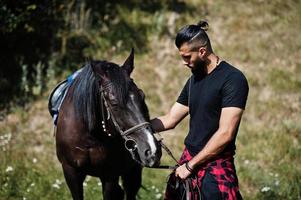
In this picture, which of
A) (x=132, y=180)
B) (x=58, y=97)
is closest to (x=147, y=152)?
(x=132, y=180)

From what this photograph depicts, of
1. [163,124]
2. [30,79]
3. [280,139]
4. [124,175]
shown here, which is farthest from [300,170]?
[30,79]

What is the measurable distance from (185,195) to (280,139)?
181 inches

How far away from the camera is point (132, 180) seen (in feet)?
17.0

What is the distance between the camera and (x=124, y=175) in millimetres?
4996

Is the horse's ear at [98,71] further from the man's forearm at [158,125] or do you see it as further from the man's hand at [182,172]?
the man's hand at [182,172]

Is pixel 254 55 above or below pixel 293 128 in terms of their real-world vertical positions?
above

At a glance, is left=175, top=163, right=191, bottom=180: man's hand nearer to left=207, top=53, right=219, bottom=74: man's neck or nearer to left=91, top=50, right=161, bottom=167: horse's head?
left=91, top=50, right=161, bottom=167: horse's head

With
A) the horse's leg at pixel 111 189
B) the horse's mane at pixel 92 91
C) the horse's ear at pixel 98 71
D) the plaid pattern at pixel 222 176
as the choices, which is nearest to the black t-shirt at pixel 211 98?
the plaid pattern at pixel 222 176

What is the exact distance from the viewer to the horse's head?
11.2ft

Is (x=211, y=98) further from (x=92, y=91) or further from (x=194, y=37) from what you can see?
(x=92, y=91)

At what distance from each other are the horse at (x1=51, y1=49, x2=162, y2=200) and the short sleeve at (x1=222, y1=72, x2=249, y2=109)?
2.07 feet

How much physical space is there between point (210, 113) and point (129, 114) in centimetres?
64

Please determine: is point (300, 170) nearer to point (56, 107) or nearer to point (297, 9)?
point (56, 107)

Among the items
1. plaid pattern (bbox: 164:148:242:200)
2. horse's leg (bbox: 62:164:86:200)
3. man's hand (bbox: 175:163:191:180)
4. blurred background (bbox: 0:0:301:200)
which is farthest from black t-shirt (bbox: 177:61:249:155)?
blurred background (bbox: 0:0:301:200)
